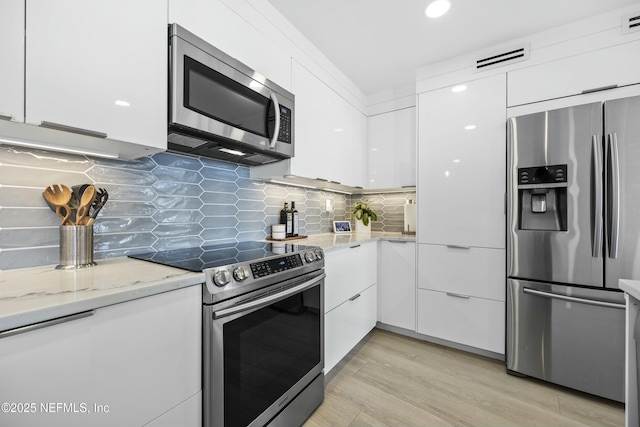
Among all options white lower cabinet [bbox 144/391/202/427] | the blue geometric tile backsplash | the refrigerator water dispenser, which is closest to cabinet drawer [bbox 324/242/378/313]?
the blue geometric tile backsplash

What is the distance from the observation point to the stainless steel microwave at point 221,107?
1.17 m

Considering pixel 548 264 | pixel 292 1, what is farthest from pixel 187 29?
pixel 548 264

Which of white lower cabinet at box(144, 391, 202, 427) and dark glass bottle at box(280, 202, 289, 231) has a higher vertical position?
dark glass bottle at box(280, 202, 289, 231)

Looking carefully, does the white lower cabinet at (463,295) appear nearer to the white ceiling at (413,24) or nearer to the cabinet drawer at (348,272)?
the cabinet drawer at (348,272)

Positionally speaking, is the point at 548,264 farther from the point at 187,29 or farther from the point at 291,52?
the point at 187,29

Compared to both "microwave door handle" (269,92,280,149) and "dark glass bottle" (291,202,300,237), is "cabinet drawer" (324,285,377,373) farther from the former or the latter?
"microwave door handle" (269,92,280,149)

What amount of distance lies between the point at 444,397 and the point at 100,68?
2475mm

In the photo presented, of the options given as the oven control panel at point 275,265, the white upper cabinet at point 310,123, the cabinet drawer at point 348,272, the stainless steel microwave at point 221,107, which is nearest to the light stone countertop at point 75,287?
the oven control panel at point 275,265

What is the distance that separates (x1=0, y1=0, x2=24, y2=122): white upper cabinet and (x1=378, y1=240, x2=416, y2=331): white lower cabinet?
2.47 m

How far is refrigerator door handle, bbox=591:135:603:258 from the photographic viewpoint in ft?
5.43

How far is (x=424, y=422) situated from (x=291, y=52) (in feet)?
8.20

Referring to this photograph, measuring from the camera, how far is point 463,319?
2223 millimetres

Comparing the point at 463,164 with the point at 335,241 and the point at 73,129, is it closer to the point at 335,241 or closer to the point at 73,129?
the point at 335,241

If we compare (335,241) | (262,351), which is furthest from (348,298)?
(262,351)
